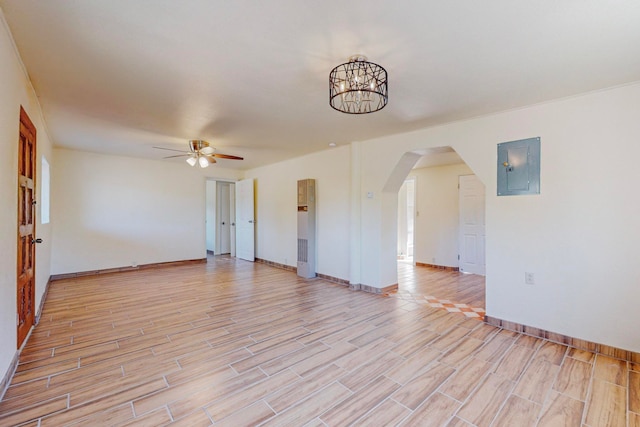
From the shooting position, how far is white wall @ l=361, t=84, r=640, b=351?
257 centimetres

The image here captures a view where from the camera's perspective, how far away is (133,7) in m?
1.60

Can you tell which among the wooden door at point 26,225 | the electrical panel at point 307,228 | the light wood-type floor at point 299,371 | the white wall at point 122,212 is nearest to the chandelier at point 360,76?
the light wood-type floor at point 299,371

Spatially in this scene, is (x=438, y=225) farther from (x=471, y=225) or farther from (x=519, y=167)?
(x=519, y=167)

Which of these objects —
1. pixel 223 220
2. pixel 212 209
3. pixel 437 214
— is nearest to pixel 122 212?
pixel 212 209

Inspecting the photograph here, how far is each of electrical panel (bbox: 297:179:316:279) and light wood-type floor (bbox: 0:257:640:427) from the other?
1.74 meters

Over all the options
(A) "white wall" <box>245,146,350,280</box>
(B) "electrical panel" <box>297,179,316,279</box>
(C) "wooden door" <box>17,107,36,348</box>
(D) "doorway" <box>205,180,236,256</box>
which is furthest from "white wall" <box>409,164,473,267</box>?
(C) "wooden door" <box>17,107,36,348</box>

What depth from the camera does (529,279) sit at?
121 inches

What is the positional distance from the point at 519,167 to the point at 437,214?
352 centimetres

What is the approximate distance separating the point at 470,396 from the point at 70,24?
3.58 metres

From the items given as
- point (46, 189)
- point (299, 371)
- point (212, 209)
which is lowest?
point (299, 371)

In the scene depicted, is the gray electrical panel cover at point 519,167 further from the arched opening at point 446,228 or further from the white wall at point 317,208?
the white wall at point 317,208

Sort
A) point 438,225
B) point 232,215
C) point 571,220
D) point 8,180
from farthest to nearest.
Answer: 1. point 232,215
2. point 438,225
3. point 571,220
4. point 8,180

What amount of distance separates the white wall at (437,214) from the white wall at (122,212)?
5279mm

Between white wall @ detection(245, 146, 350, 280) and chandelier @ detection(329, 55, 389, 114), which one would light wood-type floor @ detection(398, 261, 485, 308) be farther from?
chandelier @ detection(329, 55, 389, 114)
